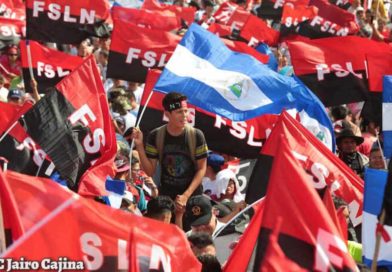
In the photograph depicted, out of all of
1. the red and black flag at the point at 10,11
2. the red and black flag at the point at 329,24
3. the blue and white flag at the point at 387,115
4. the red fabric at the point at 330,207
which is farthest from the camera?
the red and black flag at the point at 10,11

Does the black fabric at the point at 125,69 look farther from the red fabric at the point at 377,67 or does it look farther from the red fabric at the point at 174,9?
the red fabric at the point at 174,9

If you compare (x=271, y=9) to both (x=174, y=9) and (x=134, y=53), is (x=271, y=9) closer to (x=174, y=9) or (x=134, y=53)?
(x=174, y=9)

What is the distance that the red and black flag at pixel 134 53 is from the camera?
12.8 metres

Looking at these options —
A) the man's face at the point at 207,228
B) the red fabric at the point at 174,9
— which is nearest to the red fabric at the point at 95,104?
the man's face at the point at 207,228

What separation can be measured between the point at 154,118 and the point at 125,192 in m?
1.91

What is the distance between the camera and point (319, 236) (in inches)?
213

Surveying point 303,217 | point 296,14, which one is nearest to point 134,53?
point 296,14

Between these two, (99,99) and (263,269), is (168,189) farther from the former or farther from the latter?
(263,269)

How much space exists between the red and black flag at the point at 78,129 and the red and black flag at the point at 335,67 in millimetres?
3451

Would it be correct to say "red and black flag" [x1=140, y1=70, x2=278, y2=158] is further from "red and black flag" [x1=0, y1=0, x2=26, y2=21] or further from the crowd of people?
"red and black flag" [x1=0, y1=0, x2=26, y2=21]

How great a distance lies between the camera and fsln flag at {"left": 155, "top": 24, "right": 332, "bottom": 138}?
10.2 m

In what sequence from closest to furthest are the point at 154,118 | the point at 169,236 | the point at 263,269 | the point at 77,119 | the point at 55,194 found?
the point at 263,269, the point at 55,194, the point at 169,236, the point at 77,119, the point at 154,118

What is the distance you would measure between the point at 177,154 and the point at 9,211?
3.54 metres

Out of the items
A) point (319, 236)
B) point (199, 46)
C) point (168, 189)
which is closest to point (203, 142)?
point (168, 189)
